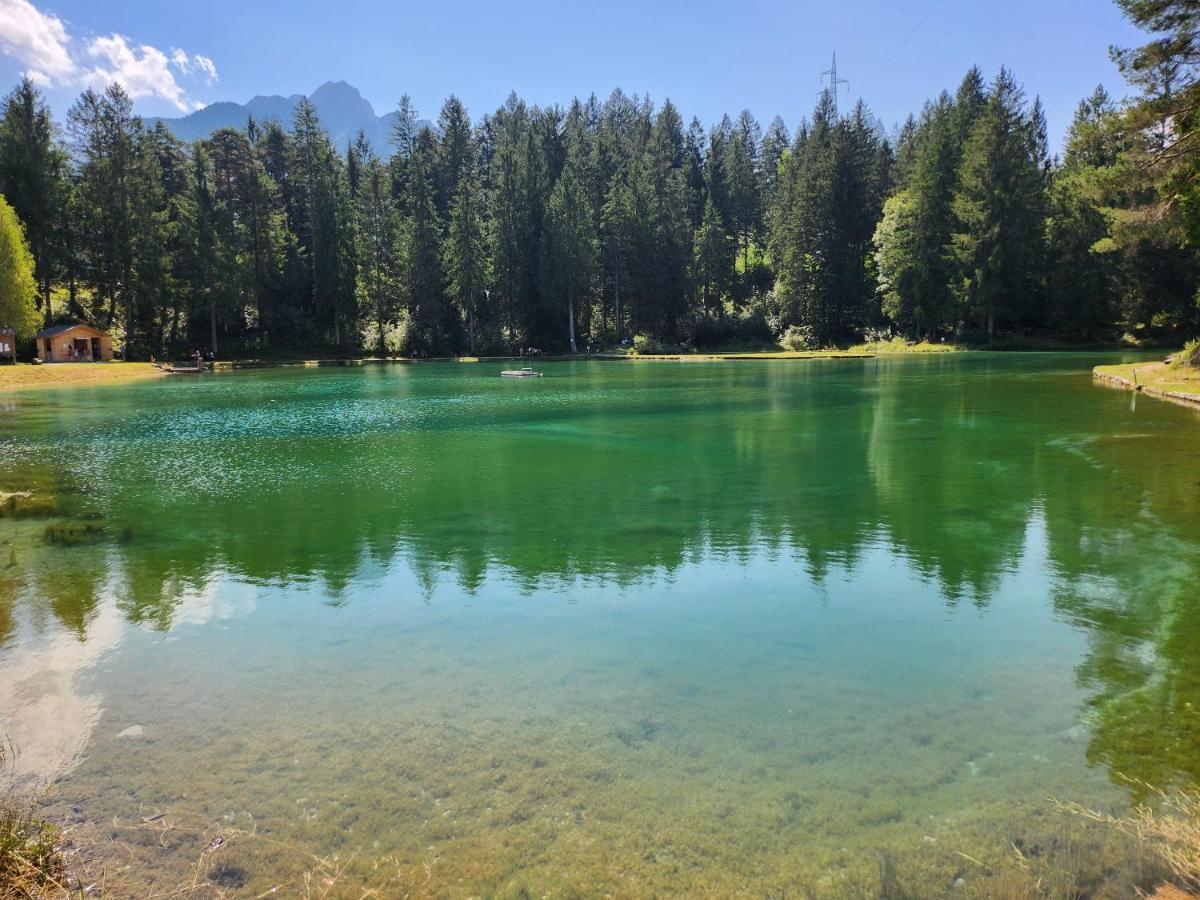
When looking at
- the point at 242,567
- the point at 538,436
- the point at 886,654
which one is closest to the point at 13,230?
the point at 538,436

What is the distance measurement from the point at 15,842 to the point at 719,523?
10.0 metres

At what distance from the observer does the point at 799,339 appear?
2904 inches

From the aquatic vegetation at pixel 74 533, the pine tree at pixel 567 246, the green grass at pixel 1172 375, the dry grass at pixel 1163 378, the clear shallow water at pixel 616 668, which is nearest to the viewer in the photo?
the clear shallow water at pixel 616 668

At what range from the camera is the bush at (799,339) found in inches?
2894

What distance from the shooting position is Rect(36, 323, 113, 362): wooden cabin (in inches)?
2240

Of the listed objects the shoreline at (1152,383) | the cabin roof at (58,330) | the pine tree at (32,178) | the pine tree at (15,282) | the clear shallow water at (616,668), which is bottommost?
the clear shallow water at (616,668)

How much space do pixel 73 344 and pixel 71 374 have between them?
7648mm

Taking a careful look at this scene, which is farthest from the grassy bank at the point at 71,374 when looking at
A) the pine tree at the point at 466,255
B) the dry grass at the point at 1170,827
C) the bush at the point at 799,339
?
the dry grass at the point at 1170,827

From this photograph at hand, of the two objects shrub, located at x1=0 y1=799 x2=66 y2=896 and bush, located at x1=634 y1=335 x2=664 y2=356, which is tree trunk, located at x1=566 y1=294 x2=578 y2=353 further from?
shrub, located at x1=0 y1=799 x2=66 y2=896

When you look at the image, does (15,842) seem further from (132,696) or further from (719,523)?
(719,523)

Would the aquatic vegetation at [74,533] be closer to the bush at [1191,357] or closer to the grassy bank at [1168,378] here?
the grassy bank at [1168,378]

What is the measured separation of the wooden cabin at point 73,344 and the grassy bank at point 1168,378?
65.6m

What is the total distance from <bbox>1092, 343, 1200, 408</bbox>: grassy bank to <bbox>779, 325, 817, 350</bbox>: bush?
125 feet

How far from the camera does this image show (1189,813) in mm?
4695
